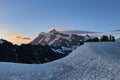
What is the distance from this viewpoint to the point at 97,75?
1656 cm

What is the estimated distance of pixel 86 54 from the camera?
1920cm

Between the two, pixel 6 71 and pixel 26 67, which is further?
pixel 26 67

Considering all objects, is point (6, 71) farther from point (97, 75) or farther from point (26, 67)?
point (97, 75)

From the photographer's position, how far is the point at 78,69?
58.3 ft

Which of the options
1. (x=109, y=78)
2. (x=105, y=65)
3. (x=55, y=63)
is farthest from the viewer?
(x=55, y=63)

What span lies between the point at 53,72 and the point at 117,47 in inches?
212

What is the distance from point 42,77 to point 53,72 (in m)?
0.83

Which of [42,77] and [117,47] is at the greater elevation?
[117,47]

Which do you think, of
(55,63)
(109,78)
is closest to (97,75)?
(109,78)

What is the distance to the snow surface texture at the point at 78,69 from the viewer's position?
1662 cm

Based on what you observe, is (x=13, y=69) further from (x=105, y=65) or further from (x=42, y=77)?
(x=105, y=65)

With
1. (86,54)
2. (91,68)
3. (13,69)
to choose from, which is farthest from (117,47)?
(13,69)

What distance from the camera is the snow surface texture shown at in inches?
654

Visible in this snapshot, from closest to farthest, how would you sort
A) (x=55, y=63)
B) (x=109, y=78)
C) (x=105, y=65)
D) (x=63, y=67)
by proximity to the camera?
1. (x=109, y=78)
2. (x=105, y=65)
3. (x=63, y=67)
4. (x=55, y=63)
